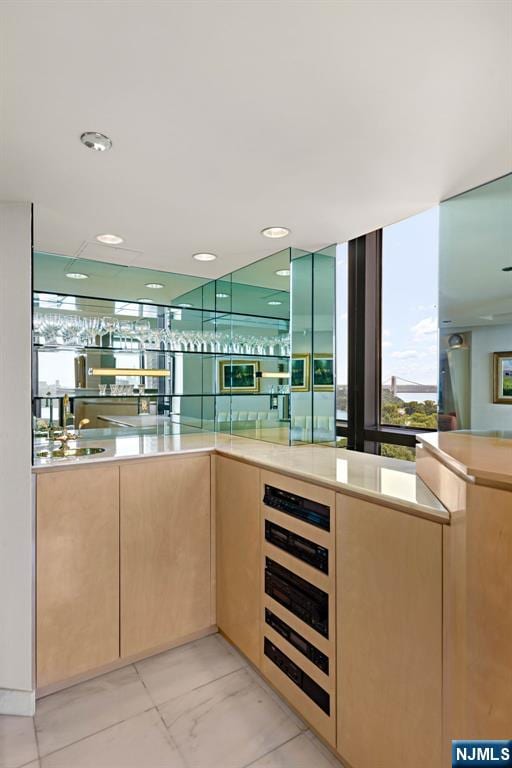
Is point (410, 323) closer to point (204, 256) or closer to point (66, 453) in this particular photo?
point (204, 256)

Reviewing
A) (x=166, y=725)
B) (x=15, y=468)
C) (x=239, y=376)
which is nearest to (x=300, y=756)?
(x=166, y=725)

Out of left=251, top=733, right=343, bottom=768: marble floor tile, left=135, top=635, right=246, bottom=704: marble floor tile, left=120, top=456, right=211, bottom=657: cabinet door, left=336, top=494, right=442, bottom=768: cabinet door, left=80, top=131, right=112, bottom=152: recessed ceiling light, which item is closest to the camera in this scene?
left=336, top=494, right=442, bottom=768: cabinet door

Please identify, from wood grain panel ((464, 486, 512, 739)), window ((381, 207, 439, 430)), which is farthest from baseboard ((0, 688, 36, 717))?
window ((381, 207, 439, 430))

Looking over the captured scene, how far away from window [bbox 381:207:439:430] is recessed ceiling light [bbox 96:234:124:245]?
1.63 m

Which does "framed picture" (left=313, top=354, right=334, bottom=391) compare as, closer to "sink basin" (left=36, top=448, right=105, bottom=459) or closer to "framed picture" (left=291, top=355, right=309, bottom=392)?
"framed picture" (left=291, top=355, right=309, bottom=392)

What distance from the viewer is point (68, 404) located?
2.62 m

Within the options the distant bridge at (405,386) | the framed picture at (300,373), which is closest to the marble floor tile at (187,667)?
the framed picture at (300,373)

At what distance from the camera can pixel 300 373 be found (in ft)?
8.96

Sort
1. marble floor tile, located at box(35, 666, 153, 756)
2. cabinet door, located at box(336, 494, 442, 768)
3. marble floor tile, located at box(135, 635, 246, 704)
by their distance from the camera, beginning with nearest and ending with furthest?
cabinet door, located at box(336, 494, 442, 768) → marble floor tile, located at box(35, 666, 153, 756) → marble floor tile, located at box(135, 635, 246, 704)

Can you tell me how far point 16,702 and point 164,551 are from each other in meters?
0.87

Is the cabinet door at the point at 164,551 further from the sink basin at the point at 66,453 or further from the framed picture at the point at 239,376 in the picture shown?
the framed picture at the point at 239,376

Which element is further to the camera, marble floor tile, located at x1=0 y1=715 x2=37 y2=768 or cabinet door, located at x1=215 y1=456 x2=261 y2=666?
cabinet door, located at x1=215 y1=456 x2=261 y2=666

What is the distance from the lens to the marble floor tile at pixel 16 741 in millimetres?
1644

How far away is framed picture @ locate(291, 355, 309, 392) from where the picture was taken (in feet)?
8.91
